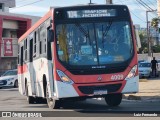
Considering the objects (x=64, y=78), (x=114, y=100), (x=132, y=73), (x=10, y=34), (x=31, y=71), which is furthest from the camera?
(x=10, y=34)

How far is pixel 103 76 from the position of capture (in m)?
14.0

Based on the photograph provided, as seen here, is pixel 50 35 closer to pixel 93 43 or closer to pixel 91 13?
pixel 93 43

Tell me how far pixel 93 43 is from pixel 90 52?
0.29 meters

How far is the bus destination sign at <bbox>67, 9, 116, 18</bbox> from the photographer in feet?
47.1

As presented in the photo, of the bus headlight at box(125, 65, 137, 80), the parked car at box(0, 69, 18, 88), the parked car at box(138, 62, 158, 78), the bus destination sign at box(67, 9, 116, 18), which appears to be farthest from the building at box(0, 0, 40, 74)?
the bus headlight at box(125, 65, 137, 80)

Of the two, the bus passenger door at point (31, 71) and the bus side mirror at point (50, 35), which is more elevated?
the bus side mirror at point (50, 35)

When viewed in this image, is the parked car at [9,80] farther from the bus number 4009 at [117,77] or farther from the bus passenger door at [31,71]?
the bus number 4009 at [117,77]

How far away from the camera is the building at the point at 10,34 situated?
55.7 metres

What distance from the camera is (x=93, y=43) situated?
14062mm

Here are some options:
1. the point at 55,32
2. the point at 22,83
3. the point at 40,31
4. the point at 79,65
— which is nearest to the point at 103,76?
the point at 79,65

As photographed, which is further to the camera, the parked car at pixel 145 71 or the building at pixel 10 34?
the building at pixel 10 34

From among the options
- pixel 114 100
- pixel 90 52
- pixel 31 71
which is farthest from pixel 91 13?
pixel 31 71

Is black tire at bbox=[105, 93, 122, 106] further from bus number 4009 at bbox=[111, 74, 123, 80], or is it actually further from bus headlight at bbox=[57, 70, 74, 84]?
bus headlight at bbox=[57, 70, 74, 84]

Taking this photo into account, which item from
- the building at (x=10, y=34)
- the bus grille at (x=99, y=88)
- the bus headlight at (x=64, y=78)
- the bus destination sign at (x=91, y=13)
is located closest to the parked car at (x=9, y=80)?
the building at (x=10, y=34)
